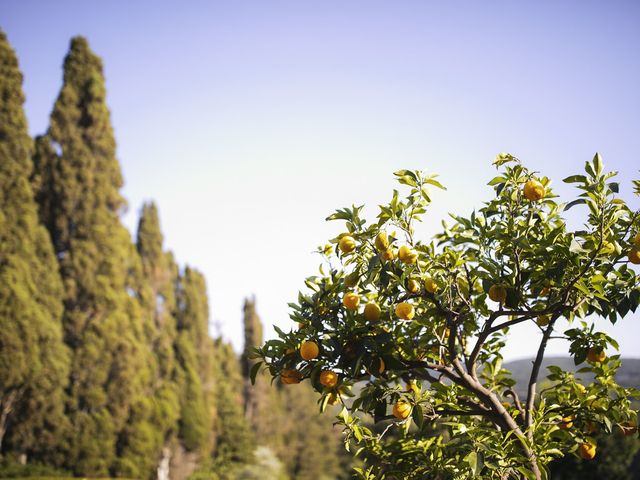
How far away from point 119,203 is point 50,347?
4582mm

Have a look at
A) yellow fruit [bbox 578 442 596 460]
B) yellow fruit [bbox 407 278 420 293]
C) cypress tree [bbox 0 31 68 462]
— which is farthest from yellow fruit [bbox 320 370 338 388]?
cypress tree [bbox 0 31 68 462]

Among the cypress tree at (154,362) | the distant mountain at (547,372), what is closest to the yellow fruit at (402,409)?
the distant mountain at (547,372)

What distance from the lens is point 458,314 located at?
2064 millimetres

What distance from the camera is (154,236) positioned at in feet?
62.6

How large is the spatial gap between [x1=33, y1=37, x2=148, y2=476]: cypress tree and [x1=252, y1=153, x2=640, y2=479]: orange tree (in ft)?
39.4

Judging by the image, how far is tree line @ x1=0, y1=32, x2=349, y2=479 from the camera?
36.4 feet

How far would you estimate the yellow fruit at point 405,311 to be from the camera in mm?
2016

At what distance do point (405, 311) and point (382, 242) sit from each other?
313 millimetres

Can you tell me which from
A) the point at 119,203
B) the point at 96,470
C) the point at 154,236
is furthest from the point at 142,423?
the point at 154,236

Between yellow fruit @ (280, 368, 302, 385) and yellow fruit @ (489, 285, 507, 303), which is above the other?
yellow fruit @ (489, 285, 507, 303)

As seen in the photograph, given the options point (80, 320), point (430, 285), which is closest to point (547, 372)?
point (430, 285)

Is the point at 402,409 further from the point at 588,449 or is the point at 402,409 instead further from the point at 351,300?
the point at 588,449

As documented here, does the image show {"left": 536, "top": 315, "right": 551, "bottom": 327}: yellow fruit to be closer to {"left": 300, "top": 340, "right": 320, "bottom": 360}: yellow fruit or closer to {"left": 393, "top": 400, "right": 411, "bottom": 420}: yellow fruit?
{"left": 393, "top": 400, "right": 411, "bottom": 420}: yellow fruit

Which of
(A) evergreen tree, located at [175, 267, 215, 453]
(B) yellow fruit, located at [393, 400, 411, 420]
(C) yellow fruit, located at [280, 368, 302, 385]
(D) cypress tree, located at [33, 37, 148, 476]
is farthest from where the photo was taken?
(A) evergreen tree, located at [175, 267, 215, 453]
